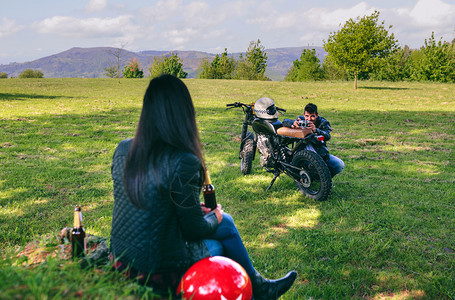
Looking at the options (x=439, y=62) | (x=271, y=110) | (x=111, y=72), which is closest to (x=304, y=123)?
(x=271, y=110)

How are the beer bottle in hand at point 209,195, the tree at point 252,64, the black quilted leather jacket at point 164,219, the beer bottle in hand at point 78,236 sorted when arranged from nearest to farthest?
the black quilted leather jacket at point 164,219, the beer bottle in hand at point 78,236, the beer bottle in hand at point 209,195, the tree at point 252,64

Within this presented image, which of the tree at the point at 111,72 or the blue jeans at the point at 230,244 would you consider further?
the tree at the point at 111,72

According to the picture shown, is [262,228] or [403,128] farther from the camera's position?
[403,128]

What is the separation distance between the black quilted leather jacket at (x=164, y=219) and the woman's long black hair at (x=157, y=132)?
0.06 m

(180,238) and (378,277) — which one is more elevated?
(180,238)

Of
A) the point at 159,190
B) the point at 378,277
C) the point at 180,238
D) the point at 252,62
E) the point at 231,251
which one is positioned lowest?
the point at 378,277

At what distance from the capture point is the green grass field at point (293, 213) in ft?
11.0

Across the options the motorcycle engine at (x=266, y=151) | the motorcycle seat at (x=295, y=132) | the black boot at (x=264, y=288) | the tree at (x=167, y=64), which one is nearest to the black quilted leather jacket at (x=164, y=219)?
the black boot at (x=264, y=288)

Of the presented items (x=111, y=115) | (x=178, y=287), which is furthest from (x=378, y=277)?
(x=111, y=115)

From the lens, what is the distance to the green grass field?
335 centimetres

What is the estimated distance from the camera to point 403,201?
5.88 metres

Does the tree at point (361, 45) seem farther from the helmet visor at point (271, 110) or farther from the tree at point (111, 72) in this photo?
the tree at point (111, 72)

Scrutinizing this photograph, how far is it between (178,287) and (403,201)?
16.5 ft

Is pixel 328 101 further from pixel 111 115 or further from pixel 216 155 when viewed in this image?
pixel 216 155
